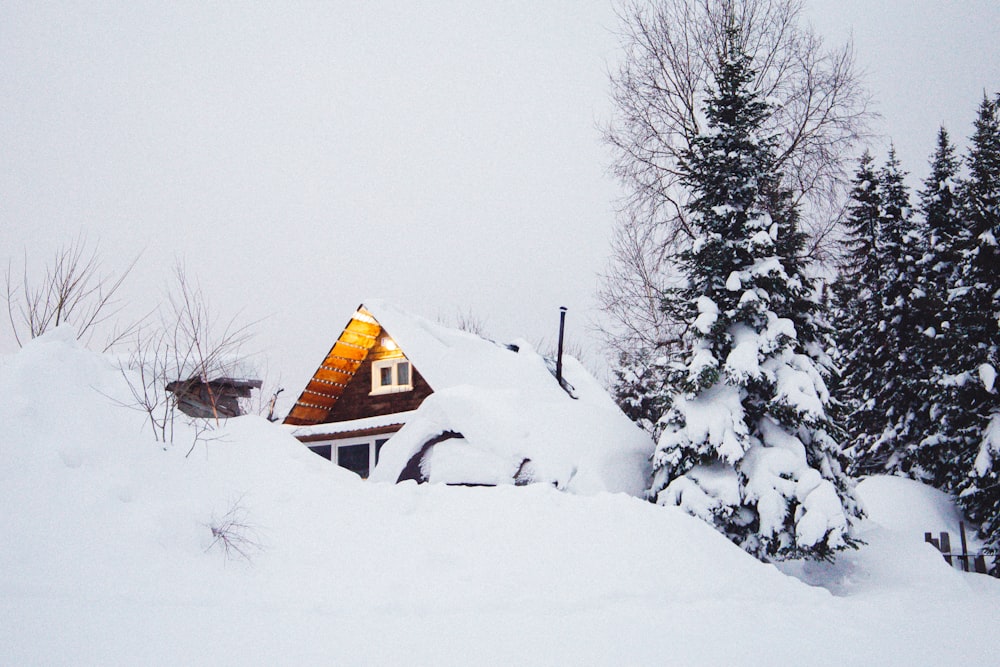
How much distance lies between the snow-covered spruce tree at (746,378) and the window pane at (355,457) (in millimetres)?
11302

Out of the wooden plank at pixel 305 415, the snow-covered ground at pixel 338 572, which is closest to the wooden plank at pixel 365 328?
the wooden plank at pixel 305 415

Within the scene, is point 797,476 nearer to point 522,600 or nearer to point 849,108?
point 522,600

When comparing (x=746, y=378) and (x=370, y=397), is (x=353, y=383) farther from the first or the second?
(x=746, y=378)

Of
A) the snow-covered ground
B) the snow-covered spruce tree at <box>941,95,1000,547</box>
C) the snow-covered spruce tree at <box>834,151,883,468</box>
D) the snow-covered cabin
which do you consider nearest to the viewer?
the snow-covered ground

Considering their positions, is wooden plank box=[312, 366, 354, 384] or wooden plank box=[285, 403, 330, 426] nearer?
wooden plank box=[312, 366, 354, 384]

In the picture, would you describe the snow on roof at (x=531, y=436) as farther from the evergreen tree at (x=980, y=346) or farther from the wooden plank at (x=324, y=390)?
the evergreen tree at (x=980, y=346)

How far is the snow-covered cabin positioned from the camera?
11406mm

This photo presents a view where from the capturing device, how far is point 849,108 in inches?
631

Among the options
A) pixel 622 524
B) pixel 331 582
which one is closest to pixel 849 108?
pixel 622 524

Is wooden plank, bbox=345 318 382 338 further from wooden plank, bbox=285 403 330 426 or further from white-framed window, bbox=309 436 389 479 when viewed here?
white-framed window, bbox=309 436 389 479

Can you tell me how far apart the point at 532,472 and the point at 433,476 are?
1736 mm

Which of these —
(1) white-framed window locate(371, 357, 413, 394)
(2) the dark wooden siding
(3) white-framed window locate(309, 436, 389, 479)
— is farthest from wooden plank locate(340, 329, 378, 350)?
(3) white-framed window locate(309, 436, 389, 479)

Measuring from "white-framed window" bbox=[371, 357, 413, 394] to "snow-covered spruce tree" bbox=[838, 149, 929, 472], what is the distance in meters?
12.9

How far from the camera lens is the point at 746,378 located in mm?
10242
